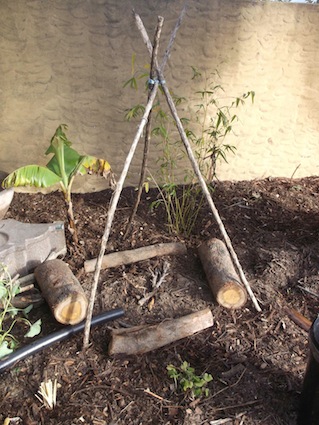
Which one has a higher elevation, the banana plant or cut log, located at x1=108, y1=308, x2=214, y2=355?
the banana plant

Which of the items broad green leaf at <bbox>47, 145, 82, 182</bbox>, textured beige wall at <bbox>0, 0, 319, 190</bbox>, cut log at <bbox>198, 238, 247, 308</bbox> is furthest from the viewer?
textured beige wall at <bbox>0, 0, 319, 190</bbox>

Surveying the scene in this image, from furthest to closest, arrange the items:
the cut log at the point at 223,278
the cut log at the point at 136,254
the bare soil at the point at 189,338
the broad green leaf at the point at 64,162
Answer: the cut log at the point at 136,254 → the broad green leaf at the point at 64,162 → the cut log at the point at 223,278 → the bare soil at the point at 189,338

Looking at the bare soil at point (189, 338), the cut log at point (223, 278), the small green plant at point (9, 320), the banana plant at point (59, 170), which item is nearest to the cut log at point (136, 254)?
the bare soil at point (189, 338)

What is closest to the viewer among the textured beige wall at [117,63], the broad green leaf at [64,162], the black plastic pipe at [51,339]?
the black plastic pipe at [51,339]

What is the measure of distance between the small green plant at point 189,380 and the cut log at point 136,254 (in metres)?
1.01

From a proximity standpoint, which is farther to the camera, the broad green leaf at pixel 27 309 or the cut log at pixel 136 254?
the cut log at pixel 136 254

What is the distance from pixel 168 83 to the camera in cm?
380

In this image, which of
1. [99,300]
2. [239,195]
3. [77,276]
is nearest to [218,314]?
[99,300]

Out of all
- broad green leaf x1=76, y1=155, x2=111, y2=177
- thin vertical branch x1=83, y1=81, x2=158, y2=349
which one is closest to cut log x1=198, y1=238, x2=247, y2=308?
thin vertical branch x1=83, y1=81, x2=158, y2=349

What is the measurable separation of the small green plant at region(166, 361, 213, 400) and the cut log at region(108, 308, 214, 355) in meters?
0.20

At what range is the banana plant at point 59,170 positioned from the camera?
2.81 metres

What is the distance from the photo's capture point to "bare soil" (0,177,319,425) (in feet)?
7.20

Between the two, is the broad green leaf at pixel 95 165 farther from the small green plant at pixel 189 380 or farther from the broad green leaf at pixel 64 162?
the small green plant at pixel 189 380

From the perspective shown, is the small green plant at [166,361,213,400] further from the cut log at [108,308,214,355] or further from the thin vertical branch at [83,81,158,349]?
the thin vertical branch at [83,81,158,349]
